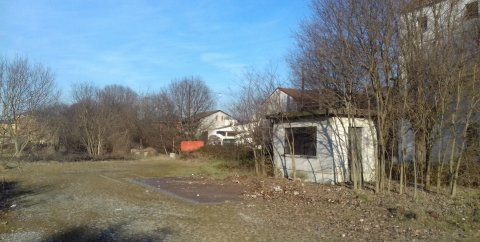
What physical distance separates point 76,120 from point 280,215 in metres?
37.3

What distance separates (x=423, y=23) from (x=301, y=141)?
21.6 feet

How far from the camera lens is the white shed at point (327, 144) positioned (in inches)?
619

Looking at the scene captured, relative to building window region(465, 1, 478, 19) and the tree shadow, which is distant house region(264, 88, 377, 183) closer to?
building window region(465, 1, 478, 19)

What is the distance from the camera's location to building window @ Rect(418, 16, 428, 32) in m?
13.9

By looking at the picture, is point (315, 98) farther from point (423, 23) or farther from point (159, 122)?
point (159, 122)

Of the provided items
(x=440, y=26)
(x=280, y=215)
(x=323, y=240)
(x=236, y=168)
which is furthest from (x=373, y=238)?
(x=236, y=168)

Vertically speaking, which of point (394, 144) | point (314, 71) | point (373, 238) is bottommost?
point (373, 238)

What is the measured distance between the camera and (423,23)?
46.4ft

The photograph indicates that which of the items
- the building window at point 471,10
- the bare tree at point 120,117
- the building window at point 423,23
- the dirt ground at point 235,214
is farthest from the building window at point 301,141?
the bare tree at point 120,117

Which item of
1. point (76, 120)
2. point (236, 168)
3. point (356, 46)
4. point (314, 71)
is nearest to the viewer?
point (356, 46)

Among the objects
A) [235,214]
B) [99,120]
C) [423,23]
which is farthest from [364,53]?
[99,120]

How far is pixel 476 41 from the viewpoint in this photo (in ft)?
46.0

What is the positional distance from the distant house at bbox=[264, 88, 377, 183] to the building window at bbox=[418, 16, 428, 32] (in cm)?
317

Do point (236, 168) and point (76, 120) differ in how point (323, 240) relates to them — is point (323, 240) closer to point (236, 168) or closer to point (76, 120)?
point (236, 168)
